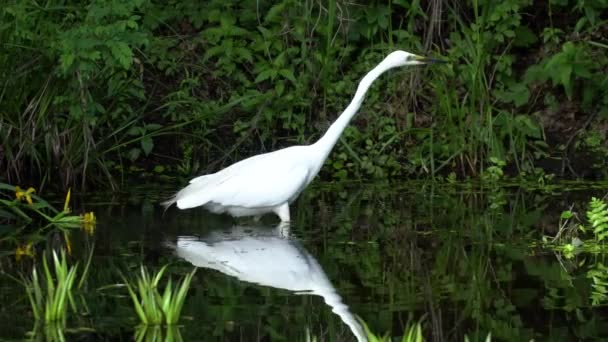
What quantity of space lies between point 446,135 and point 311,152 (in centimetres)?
231

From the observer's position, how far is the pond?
20.3ft

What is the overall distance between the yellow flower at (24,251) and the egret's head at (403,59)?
2.91m

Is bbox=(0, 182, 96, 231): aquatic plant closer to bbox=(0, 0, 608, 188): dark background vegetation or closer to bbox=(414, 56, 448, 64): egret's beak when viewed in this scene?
bbox=(0, 0, 608, 188): dark background vegetation

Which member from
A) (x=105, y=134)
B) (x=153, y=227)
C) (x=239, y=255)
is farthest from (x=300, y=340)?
(x=105, y=134)

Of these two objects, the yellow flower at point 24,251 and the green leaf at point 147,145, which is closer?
the yellow flower at point 24,251

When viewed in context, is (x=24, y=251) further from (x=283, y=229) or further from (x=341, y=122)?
(x=341, y=122)

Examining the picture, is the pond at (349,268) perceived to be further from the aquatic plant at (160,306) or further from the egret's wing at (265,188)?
the egret's wing at (265,188)

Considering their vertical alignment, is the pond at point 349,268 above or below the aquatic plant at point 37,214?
below

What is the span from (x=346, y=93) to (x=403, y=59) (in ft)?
7.96

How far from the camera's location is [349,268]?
302 inches

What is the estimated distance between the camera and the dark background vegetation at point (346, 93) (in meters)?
10.9

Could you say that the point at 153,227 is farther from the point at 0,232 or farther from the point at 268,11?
the point at 268,11

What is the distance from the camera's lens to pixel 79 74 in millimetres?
10031

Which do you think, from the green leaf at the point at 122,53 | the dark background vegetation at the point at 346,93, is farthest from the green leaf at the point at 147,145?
the green leaf at the point at 122,53
